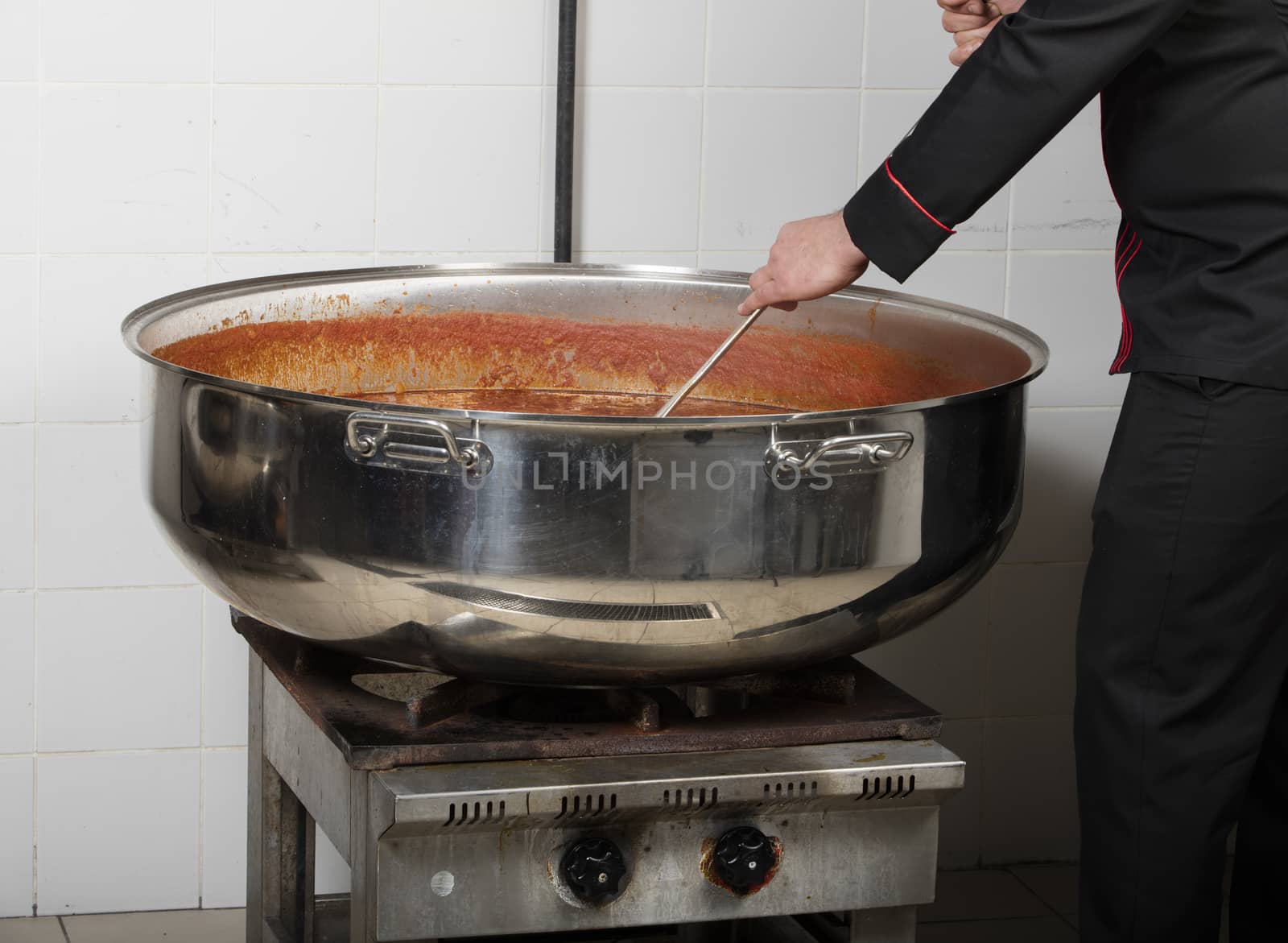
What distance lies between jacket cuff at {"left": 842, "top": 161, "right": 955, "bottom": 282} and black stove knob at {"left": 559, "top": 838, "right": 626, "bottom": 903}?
22.8 inches

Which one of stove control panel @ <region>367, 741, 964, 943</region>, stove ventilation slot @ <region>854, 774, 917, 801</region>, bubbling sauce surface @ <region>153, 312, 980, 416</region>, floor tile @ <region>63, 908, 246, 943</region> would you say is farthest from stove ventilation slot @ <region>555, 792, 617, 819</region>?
floor tile @ <region>63, 908, 246, 943</region>

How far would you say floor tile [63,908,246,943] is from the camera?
2.27 meters

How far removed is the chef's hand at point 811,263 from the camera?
143 centimetres

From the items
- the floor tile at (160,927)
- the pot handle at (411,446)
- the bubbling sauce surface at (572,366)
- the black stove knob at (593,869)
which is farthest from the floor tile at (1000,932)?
the pot handle at (411,446)

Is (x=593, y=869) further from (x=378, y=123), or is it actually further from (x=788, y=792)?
(x=378, y=123)

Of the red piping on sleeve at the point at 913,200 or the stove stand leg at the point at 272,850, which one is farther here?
the stove stand leg at the point at 272,850

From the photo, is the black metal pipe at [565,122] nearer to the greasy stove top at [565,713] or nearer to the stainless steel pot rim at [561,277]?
the stainless steel pot rim at [561,277]

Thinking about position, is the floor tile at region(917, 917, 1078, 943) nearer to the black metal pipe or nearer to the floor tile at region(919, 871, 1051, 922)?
the floor tile at region(919, 871, 1051, 922)

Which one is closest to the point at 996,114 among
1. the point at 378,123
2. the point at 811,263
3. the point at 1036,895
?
the point at 811,263

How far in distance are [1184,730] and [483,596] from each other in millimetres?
788

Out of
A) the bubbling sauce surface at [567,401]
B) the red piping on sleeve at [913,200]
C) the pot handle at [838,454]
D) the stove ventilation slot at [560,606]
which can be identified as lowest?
the stove ventilation slot at [560,606]

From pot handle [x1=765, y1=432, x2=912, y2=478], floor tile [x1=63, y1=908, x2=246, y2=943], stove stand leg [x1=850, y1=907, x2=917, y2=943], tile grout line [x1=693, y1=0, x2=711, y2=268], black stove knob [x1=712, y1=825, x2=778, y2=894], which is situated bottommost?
floor tile [x1=63, y1=908, x2=246, y2=943]

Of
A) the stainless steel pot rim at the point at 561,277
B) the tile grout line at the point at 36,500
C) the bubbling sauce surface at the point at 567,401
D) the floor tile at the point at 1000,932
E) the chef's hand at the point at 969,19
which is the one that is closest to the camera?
the stainless steel pot rim at the point at 561,277

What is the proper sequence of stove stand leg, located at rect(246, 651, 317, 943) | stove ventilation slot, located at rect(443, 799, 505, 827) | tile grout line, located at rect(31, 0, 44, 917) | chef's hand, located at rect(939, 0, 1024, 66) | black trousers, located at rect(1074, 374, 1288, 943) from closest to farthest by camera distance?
1. stove ventilation slot, located at rect(443, 799, 505, 827)
2. black trousers, located at rect(1074, 374, 1288, 943)
3. chef's hand, located at rect(939, 0, 1024, 66)
4. stove stand leg, located at rect(246, 651, 317, 943)
5. tile grout line, located at rect(31, 0, 44, 917)
